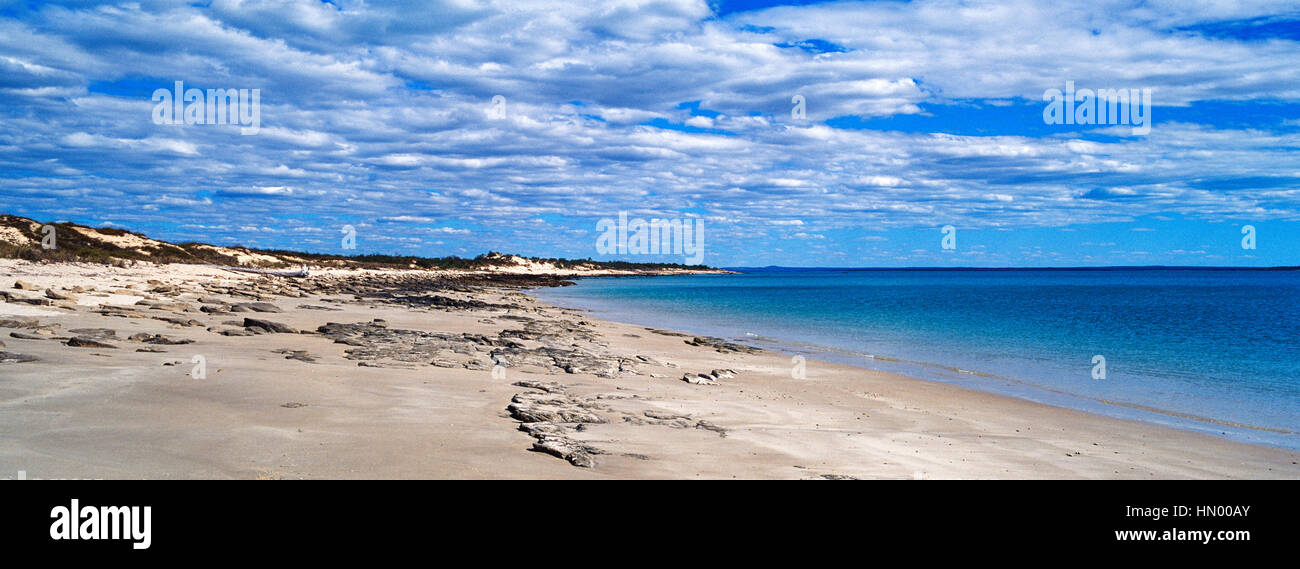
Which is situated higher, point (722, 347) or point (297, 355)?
point (297, 355)

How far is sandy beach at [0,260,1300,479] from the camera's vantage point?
6840 mm

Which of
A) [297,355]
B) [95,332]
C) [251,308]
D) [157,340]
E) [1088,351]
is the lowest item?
[1088,351]

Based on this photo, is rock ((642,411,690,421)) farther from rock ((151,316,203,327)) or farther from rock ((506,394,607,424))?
Answer: rock ((151,316,203,327))

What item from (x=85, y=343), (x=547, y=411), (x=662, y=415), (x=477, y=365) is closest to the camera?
(x=547, y=411)

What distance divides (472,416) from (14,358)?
6.42 meters

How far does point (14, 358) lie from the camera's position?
1009 cm

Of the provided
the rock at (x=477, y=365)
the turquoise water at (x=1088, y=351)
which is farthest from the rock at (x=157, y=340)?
the turquoise water at (x=1088, y=351)

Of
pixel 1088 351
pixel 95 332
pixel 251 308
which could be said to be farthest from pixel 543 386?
pixel 1088 351

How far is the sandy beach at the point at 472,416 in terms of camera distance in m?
6.84

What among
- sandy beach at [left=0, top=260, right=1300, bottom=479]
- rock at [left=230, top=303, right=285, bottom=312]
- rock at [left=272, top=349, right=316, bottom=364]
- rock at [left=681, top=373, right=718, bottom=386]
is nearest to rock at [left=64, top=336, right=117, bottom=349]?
sandy beach at [left=0, top=260, right=1300, bottom=479]

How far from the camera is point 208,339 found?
1543 cm

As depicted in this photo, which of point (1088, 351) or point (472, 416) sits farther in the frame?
point (1088, 351)

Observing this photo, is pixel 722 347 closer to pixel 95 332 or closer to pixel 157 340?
pixel 157 340
